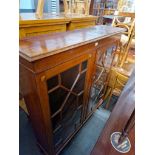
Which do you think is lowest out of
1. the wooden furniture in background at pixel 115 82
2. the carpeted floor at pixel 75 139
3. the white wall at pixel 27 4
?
the carpeted floor at pixel 75 139

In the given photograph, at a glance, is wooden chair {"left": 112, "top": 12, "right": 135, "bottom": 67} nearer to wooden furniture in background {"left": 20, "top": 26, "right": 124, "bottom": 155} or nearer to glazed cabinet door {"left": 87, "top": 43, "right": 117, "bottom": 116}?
glazed cabinet door {"left": 87, "top": 43, "right": 117, "bottom": 116}

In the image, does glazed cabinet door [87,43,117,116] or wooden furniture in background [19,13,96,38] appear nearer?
wooden furniture in background [19,13,96,38]

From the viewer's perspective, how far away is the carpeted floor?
1257 mm

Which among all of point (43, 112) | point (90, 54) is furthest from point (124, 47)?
point (43, 112)

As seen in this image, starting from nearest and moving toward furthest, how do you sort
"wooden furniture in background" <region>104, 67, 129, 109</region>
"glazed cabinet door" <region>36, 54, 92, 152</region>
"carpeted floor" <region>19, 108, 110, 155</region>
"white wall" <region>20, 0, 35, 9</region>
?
"glazed cabinet door" <region>36, 54, 92, 152</region> < "carpeted floor" <region>19, 108, 110, 155</region> < "wooden furniture in background" <region>104, 67, 129, 109</region> < "white wall" <region>20, 0, 35, 9</region>

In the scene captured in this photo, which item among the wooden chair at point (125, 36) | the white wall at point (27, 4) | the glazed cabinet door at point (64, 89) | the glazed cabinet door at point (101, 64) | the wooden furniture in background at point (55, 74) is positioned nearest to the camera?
the wooden furniture in background at point (55, 74)

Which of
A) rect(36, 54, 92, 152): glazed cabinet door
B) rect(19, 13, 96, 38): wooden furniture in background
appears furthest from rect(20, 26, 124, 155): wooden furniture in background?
rect(19, 13, 96, 38): wooden furniture in background

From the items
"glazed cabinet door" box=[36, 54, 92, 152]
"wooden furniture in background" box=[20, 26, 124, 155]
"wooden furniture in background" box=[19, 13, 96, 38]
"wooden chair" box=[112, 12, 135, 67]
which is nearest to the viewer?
"wooden furniture in background" box=[20, 26, 124, 155]

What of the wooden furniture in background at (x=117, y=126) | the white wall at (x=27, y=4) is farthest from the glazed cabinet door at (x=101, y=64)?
the white wall at (x=27, y=4)

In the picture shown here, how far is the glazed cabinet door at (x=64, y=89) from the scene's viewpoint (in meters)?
0.66

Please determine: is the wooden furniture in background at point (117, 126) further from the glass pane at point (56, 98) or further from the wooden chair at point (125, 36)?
the wooden chair at point (125, 36)

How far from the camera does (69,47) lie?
0.63 metres
